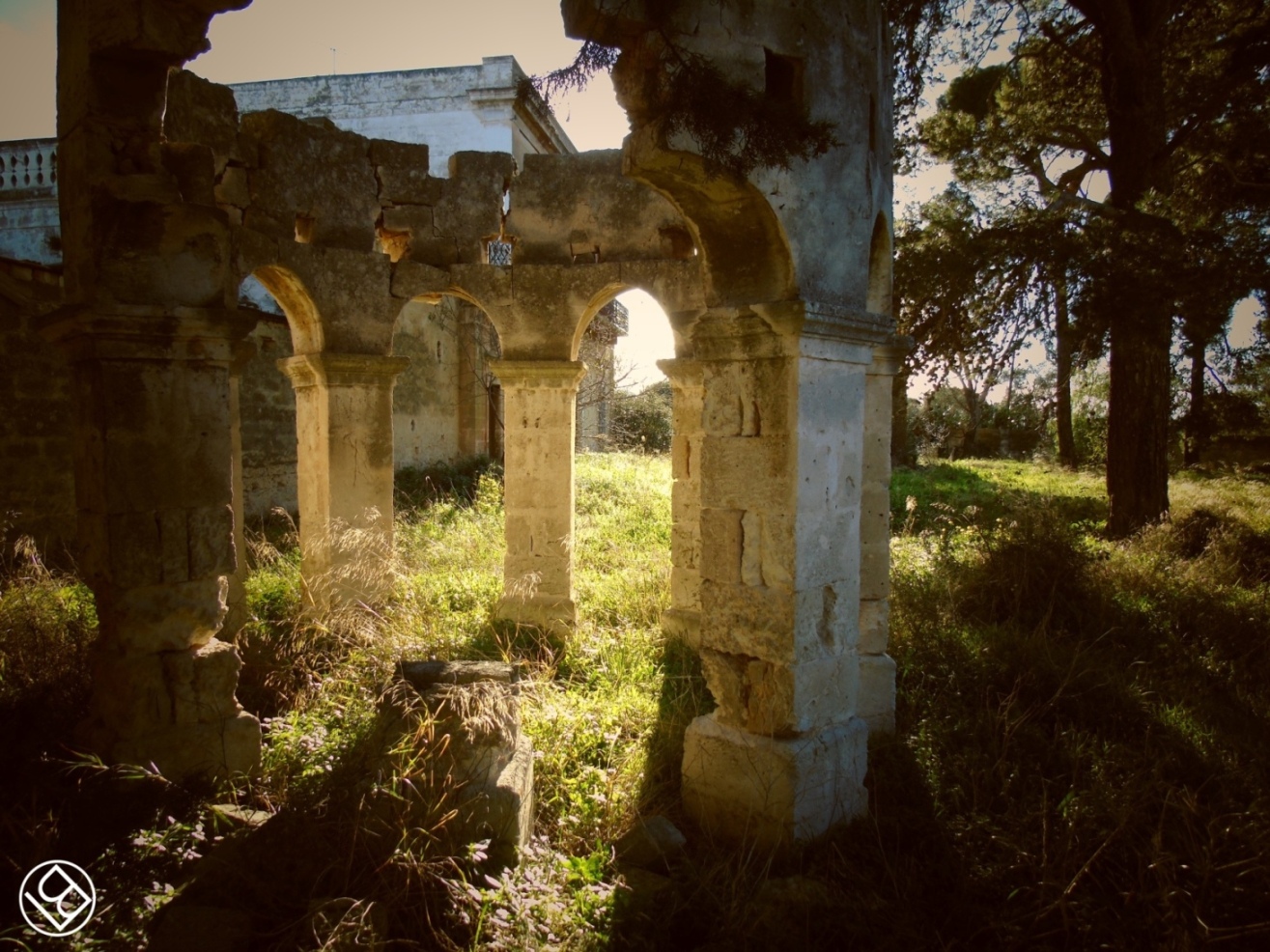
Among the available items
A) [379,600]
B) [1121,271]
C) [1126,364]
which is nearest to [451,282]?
[379,600]

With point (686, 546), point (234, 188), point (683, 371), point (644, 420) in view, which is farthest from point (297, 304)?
point (644, 420)

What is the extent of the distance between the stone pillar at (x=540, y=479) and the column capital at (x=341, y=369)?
103cm

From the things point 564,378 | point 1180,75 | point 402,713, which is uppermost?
point 1180,75

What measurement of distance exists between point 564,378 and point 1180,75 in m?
8.95

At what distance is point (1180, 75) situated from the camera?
9.32 m

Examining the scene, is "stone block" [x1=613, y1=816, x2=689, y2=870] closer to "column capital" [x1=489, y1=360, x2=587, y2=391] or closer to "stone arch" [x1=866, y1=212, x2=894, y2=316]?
"stone arch" [x1=866, y1=212, x2=894, y2=316]

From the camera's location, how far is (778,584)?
3629 millimetres

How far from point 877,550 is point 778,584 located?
135cm

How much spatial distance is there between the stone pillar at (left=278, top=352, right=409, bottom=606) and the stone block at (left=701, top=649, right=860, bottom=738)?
3854 millimetres

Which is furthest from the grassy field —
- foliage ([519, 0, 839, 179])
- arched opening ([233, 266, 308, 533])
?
arched opening ([233, 266, 308, 533])

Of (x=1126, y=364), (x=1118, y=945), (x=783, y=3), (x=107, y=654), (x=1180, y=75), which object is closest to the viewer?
(x=1118, y=945)

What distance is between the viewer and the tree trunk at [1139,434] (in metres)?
8.69

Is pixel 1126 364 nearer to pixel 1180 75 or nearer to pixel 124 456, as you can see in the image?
pixel 1180 75

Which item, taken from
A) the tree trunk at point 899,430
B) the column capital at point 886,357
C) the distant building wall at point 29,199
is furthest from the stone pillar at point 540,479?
the distant building wall at point 29,199
